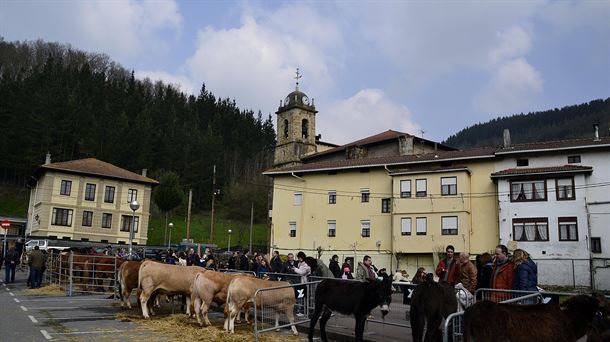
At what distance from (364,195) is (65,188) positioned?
31306 millimetres

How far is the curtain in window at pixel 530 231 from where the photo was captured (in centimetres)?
3956

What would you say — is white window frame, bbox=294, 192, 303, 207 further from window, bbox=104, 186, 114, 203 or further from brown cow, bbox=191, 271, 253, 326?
→ brown cow, bbox=191, 271, 253, 326

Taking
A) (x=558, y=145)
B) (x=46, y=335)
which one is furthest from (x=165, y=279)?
(x=558, y=145)

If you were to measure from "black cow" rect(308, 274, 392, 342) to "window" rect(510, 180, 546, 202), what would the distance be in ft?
110

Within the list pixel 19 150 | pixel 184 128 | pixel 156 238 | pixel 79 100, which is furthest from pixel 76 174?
pixel 184 128

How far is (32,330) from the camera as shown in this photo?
1149cm

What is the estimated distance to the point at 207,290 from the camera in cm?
1287

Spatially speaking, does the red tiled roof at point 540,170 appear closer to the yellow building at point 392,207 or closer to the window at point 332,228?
the yellow building at point 392,207

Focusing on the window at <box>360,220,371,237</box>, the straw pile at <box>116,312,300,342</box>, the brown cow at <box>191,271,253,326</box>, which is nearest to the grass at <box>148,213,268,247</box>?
the window at <box>360,220,371,237</box>

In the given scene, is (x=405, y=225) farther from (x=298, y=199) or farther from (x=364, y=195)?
(x=298, y=199)

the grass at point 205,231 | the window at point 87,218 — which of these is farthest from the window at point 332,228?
the window at point 87,218

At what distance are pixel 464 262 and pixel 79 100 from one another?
80.4 meters

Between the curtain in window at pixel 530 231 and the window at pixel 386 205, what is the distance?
458 inches

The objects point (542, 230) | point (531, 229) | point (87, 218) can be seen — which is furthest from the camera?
point (87, 218)
